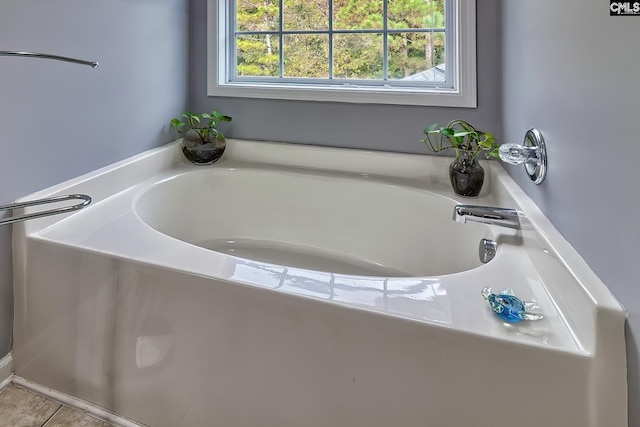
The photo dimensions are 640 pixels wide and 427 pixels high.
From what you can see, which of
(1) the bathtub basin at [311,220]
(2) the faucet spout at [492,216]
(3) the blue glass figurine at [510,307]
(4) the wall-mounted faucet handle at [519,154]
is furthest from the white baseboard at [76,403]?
(4) the wall-mounted faucet handle at [519,154]

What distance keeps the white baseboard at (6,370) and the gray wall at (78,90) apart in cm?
2

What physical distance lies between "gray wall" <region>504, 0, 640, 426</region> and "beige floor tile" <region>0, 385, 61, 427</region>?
1427 millimetres

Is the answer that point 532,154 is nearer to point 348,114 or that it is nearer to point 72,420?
point 348,114

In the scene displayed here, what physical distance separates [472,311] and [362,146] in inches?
45.7

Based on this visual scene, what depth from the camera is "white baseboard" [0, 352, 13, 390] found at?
1252mm

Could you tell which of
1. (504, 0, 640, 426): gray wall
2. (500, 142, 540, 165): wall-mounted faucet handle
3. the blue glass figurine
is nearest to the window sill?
(504, 0, 640, 426): gray wall

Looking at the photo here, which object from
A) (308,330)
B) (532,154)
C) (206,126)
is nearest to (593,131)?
(532,154)

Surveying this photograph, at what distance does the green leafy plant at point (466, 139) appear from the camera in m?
1.49

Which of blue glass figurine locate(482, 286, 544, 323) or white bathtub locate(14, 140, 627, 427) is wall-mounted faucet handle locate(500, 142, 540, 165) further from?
blue glass figurine locate(482, 286, 544, 323)

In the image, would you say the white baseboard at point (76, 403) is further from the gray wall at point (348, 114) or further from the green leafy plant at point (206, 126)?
the gray wall at point (348, 114)

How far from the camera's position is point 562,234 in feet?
3.12

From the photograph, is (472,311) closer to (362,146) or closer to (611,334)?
(611,334)

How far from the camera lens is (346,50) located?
2004 mm

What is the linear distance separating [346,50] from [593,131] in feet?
4.64
